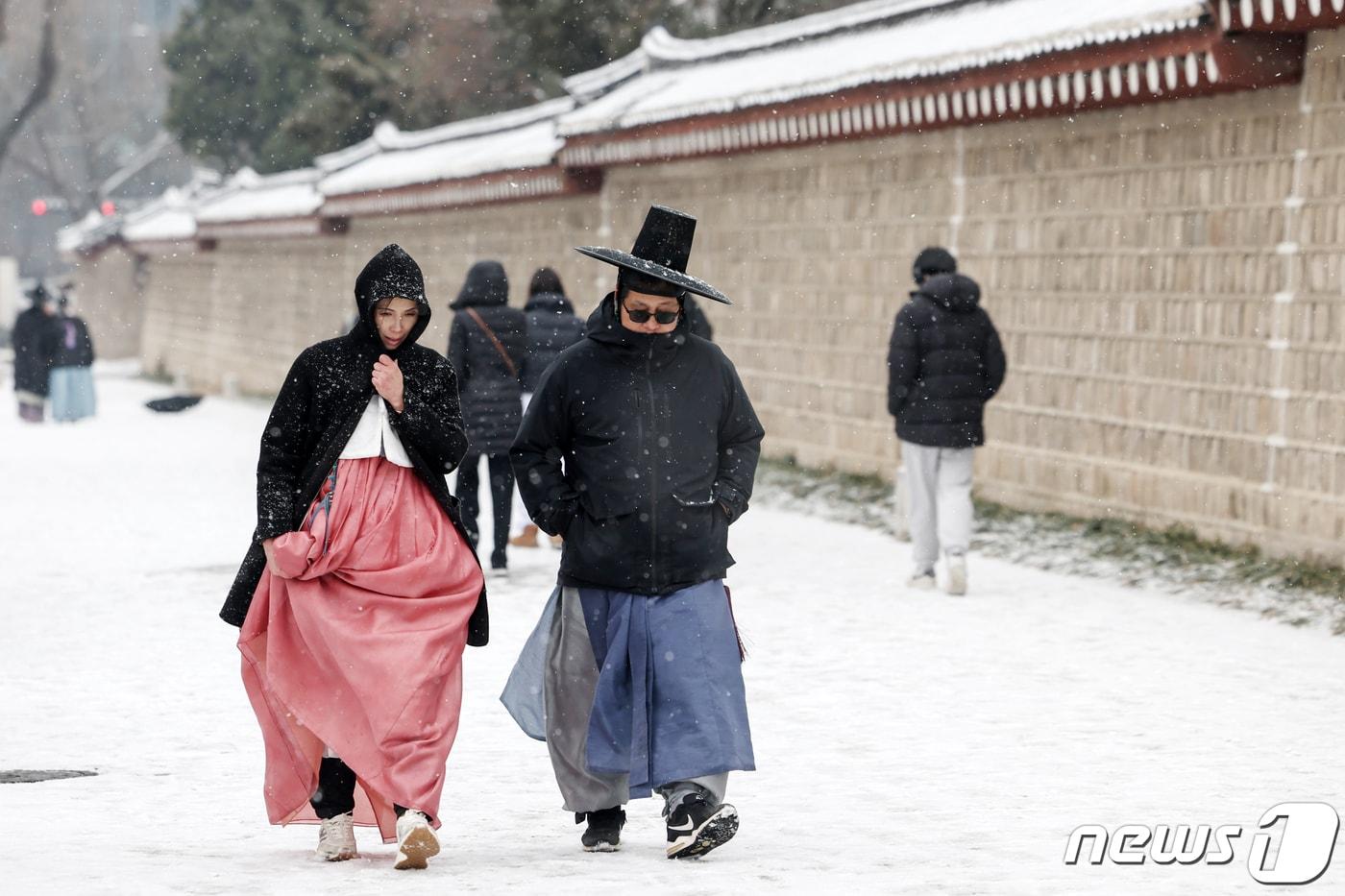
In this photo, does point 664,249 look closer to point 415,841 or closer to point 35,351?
point 415,841

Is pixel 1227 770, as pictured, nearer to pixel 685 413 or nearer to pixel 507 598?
pixel 685 413

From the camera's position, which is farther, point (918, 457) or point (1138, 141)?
point (1138, 141)

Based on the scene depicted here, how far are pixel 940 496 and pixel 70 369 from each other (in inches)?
806

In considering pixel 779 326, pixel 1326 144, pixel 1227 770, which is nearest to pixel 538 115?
pixel 779 326

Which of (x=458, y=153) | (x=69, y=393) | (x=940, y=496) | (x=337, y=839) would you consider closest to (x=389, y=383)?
(x=337, y=839)

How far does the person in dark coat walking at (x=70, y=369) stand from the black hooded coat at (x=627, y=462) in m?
24.5

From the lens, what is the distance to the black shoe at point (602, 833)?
5.89m

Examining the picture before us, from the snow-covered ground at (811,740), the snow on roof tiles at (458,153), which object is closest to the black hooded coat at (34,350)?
the snow on roof tiles at (458,153)

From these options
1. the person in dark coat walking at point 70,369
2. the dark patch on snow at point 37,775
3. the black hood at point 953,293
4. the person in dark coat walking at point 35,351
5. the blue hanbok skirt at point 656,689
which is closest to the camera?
the blue hanbok skirt at point 656,689

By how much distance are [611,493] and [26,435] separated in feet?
73.0

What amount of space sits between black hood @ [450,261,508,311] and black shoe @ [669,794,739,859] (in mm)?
6813

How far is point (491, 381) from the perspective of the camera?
12.4 meters

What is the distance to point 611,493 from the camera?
6.00 meters

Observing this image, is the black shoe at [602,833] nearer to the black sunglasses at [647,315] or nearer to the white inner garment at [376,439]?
the white inner garment at [376,439]
